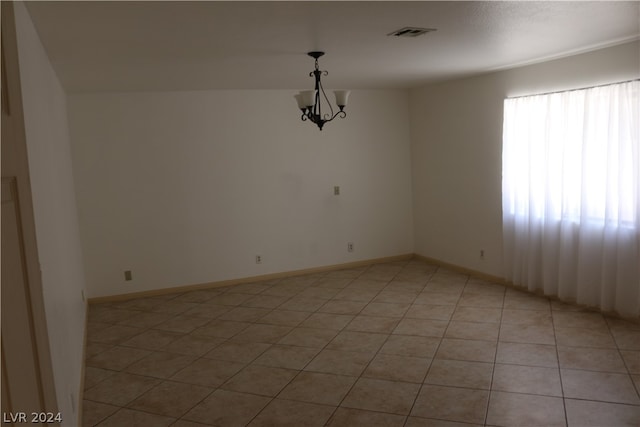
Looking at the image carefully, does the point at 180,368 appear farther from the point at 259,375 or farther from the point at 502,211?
the point at 502,211

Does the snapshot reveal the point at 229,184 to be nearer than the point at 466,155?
No

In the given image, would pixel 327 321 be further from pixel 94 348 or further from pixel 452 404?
pixel 94 348

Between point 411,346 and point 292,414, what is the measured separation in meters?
1.32

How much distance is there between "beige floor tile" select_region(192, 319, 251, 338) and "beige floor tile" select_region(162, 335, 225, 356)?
98 mm

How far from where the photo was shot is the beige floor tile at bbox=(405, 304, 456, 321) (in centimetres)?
468

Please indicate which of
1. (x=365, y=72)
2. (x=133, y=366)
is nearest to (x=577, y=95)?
(x=365, y=72)

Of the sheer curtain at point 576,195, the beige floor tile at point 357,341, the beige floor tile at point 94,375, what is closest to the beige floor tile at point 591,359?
the sheer curtain at point 576,195

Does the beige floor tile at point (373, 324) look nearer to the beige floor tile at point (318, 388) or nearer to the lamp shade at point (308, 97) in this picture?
the beige floor tile at point (318, 388)

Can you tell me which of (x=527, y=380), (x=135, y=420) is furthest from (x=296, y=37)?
(x=527, y=380)

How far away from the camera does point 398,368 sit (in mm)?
3629

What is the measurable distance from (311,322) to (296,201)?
2.04 meters

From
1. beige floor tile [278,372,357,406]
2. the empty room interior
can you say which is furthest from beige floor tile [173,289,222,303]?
beige floor tile [278,372,357,406]

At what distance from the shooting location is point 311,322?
15.5 feet

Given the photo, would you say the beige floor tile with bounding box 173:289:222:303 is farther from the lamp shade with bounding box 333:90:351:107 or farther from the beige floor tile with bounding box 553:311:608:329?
the beige floor tile with bounding box 553:311:608:329
